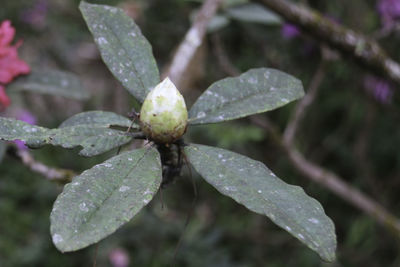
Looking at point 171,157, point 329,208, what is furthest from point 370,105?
point 171,157

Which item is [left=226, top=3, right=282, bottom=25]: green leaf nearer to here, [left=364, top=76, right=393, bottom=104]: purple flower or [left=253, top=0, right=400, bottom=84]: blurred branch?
[left=253, top=0, right=400, bottom=84]: blurred branch

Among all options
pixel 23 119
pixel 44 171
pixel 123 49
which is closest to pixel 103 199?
pixel 123 49

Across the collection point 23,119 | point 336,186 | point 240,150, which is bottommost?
point 240,150

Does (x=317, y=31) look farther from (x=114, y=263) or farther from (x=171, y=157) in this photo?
(x=114, y=263)

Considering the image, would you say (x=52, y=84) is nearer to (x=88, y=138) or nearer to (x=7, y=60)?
(x=7, y=60)

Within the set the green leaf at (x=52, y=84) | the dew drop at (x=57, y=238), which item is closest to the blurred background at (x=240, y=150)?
the green leaf at (x=52, y=84)
